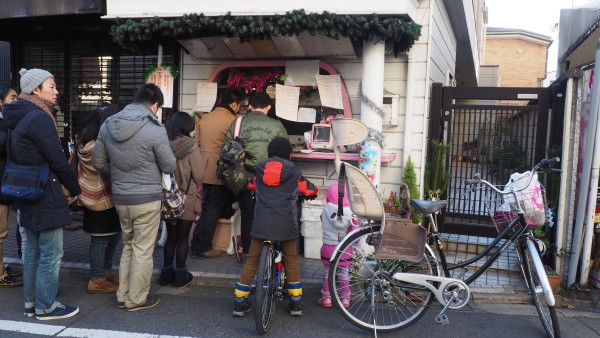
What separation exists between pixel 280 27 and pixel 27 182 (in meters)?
3.11

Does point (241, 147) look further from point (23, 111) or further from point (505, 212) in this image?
point (505, 212)

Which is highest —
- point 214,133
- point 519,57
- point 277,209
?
point 519,57

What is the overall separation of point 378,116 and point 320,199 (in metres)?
1.35

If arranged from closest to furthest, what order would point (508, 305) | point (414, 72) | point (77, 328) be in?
point (77, 328) → point (508, 305) → point (414, 72)

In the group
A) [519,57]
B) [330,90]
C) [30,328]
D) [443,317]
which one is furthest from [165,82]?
[519,57]

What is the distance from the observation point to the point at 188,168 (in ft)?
16.2

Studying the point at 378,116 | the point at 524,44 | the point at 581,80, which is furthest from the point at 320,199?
the point at 524,44

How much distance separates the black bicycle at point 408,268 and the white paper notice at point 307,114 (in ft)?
9.33

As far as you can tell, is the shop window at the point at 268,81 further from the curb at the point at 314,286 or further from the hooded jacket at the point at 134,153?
the hooded jacket at the point at 134,153

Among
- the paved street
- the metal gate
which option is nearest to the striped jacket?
the paved street

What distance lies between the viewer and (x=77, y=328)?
4.01m

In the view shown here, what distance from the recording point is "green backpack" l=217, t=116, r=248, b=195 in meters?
5.57

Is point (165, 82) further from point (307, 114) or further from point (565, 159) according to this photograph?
point (565, 159)

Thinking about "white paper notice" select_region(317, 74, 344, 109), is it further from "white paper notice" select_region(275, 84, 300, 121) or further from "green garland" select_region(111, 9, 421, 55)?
"green garland" select_region(111, 9, 421, 55)
